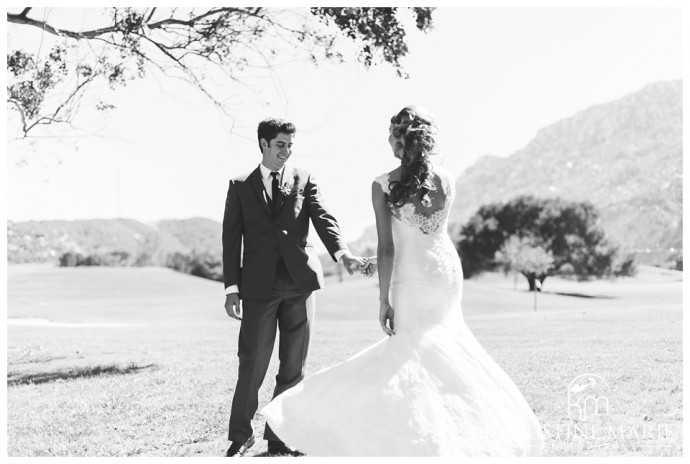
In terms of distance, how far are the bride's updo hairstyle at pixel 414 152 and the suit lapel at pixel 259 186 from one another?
1.07 m

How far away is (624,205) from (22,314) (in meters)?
71.1

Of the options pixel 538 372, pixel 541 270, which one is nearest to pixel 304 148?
pixel 538 372

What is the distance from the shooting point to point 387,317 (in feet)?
15.3

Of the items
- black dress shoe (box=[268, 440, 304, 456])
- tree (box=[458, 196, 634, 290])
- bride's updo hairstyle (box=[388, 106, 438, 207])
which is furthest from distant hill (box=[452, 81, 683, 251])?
bride's updo hairstyle (box=[388, 106, 438, 207])

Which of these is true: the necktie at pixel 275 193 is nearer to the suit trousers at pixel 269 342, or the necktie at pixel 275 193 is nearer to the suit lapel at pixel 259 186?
the suit lapel at pixel 259 186

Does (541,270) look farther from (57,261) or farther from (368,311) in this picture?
(57,261)

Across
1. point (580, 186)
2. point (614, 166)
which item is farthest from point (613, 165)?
point (580, 186)

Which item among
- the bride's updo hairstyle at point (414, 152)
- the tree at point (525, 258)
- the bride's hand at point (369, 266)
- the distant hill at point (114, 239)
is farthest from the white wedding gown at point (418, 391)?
the distant hill at point (114, 239)

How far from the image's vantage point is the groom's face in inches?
205

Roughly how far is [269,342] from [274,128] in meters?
1.52

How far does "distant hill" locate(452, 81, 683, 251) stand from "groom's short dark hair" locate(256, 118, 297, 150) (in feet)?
242

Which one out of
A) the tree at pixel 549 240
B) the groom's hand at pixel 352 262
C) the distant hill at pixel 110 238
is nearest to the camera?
the groom's hand at pixel 352 262

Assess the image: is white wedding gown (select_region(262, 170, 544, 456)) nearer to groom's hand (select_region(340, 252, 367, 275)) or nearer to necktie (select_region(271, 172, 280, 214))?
groom's hand (select_region(340, 252, 367, 275))

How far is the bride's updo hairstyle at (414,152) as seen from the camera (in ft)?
14.7
